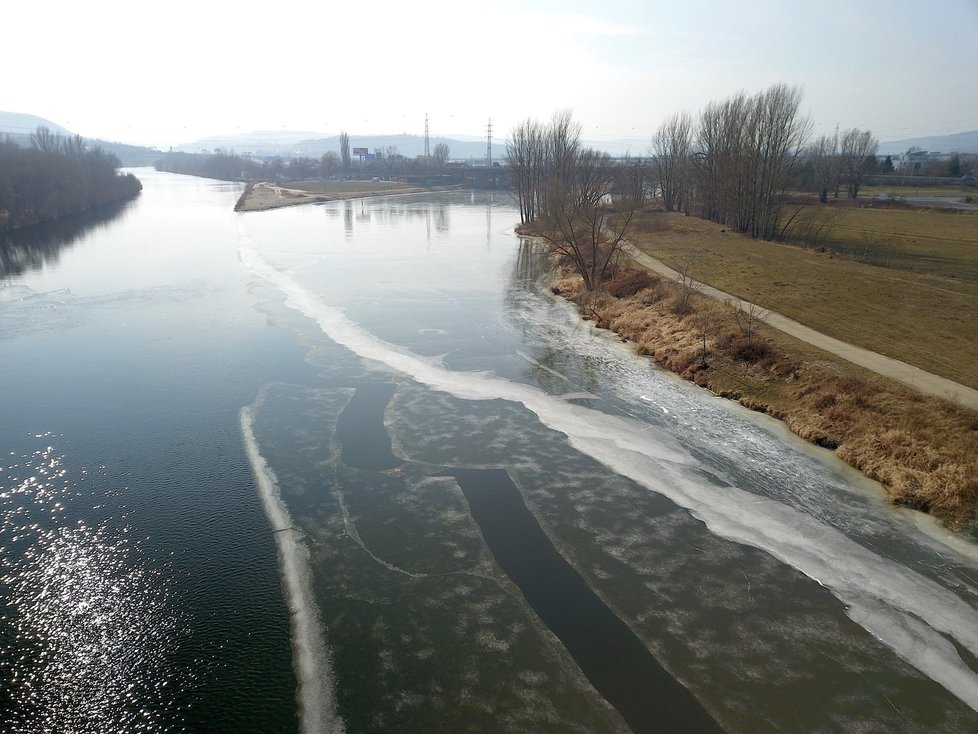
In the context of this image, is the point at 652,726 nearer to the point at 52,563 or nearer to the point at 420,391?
the point at 52,563

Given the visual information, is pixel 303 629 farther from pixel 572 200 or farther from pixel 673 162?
pixel 673 162

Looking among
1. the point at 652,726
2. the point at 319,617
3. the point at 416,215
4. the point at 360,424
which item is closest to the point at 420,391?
the point at 360,424

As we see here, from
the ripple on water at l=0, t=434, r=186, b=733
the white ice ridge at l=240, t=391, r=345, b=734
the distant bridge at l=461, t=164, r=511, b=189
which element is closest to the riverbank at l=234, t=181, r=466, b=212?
the distant bridge at l=461, t=164, r=511, b=189

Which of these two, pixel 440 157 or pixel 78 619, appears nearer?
pixel 78 619

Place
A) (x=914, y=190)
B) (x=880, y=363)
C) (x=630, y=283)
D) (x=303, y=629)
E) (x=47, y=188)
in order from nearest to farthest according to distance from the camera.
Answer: (x=303, y=629) → (x=880, y=363) → (x=630, y=283) → (x=47, y=188) → (x=914, y=190)

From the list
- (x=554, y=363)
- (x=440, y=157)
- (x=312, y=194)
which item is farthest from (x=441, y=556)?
(x=440, y=157)
